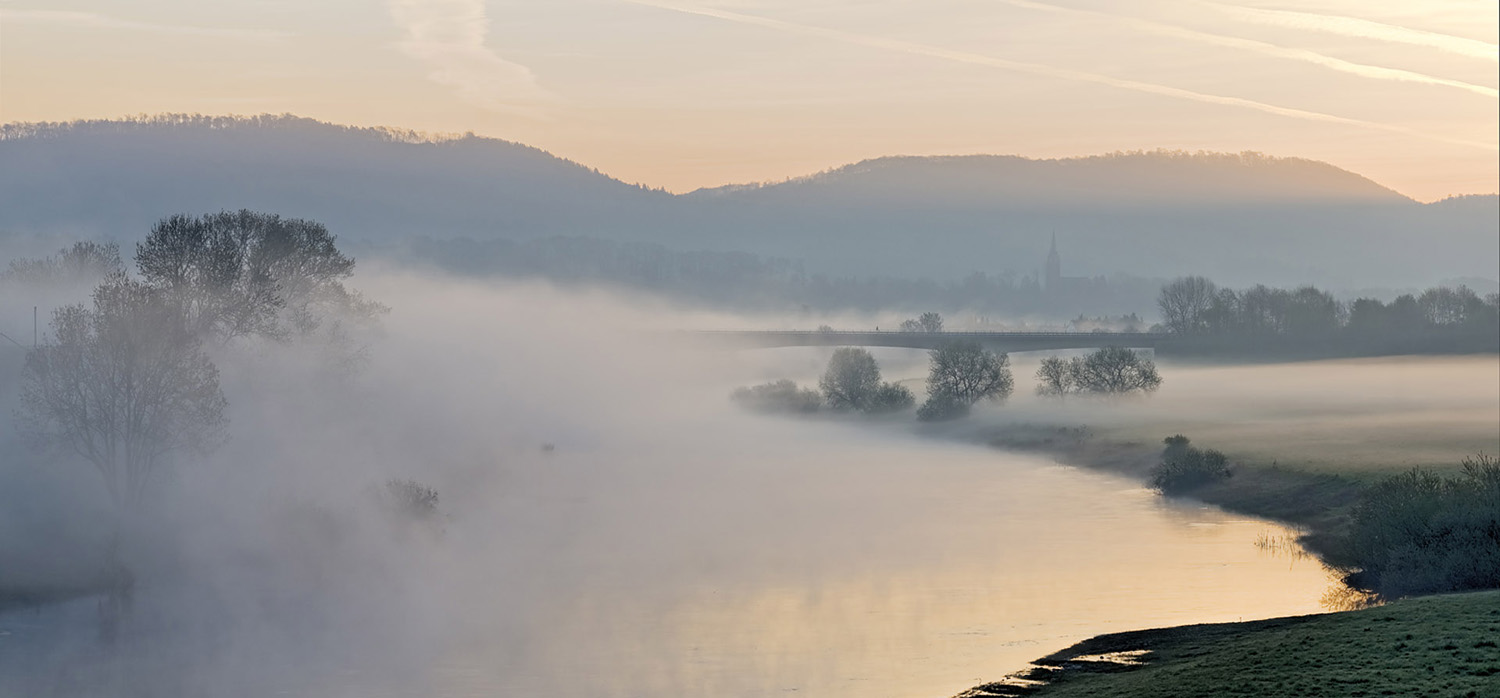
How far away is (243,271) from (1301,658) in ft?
205

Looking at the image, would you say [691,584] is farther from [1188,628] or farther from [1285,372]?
[1285,372]

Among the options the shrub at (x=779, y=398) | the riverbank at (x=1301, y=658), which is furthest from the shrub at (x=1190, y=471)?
the shrub at (x=779, y=398)

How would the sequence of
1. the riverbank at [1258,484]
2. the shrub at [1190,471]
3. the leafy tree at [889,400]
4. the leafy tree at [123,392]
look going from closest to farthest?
the leafy tree at [123,392] < the riverbank at [1258,484] < the shrub at [1190,471] < the leafy tree at [889,400]

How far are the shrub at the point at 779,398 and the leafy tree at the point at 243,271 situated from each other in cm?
9091

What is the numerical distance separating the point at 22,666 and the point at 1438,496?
49895mm

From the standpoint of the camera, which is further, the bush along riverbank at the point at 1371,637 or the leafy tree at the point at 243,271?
the leafy tree at the point at 243,271

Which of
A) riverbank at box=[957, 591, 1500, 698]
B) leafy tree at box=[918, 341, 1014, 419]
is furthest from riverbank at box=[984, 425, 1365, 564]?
leafy tree at box=[918, 341, 1014, 419]

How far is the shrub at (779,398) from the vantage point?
173125 mm

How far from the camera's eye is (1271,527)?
76.8 m

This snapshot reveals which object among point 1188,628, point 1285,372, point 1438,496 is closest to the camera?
point 1188,628

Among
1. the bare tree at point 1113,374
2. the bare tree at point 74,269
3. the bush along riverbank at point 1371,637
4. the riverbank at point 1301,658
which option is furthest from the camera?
the bare tree at point 1113,374

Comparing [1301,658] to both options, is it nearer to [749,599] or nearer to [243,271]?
[749,599]

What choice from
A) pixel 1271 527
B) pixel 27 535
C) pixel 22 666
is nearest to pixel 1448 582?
pixel 1271 527

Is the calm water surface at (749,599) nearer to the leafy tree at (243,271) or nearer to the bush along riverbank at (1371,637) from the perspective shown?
the bush along riverbank at (1371,637)
